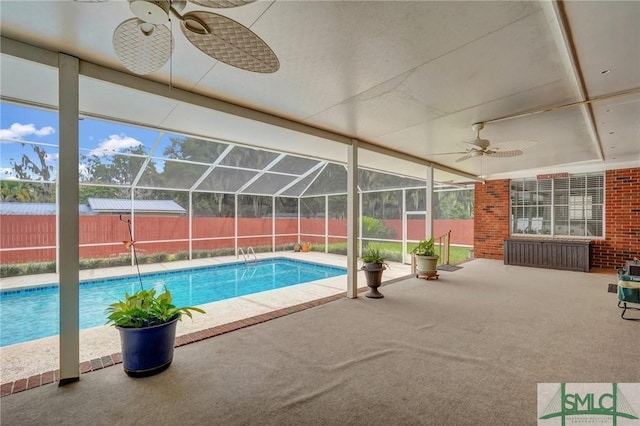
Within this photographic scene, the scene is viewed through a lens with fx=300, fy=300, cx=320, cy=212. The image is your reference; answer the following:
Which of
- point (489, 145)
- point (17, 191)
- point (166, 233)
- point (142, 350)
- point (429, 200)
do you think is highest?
point (489, 145)

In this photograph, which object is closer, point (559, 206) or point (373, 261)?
point (373, 261)

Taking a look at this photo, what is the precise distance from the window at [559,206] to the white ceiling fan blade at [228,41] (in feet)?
30.8

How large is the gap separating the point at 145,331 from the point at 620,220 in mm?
9974

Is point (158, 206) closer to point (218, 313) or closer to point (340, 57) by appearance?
point (218, 313)

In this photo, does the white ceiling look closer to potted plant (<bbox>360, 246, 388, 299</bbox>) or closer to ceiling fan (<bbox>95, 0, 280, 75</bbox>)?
ceiling fan (<bbox>95, 0, 280, 75</bbox>)

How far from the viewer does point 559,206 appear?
8.21 metres

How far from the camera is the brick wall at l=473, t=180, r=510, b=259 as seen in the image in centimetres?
907

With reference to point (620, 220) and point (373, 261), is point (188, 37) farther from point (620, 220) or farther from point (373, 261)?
point (620, 220)

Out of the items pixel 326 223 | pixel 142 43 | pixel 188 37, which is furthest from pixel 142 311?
pixel 326 223

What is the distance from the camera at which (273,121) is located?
12.8ft

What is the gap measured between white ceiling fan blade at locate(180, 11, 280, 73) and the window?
9.39m

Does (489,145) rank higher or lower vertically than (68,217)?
higher

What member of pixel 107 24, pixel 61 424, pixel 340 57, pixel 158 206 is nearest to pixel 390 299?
pixel 340 57

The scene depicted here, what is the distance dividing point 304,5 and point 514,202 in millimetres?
9314
